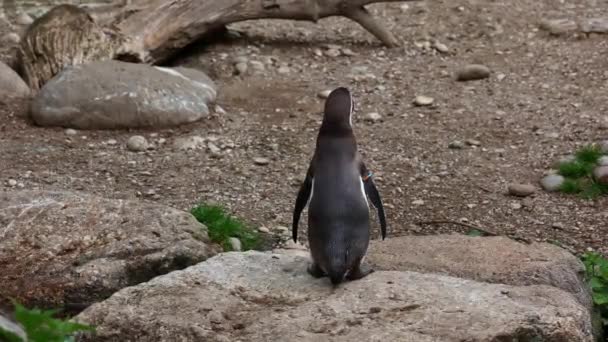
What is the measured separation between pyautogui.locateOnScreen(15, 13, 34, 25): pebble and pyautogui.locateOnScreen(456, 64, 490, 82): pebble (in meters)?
3.76

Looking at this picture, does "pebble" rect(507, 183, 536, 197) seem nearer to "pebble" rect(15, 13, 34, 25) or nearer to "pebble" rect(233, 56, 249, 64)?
"pebble" rect(233, 56, 249, 64)

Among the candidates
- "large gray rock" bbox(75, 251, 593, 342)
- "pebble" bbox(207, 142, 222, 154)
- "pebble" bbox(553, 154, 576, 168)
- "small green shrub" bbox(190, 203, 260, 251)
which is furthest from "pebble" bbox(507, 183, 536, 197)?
"large gray rock" bbox(75, 251, 593, 342)

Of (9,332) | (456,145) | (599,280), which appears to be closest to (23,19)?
(456,145)

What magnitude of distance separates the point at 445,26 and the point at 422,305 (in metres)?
5.35

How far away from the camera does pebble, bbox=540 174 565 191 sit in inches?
244

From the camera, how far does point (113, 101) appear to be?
22.6 ft

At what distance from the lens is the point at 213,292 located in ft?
12.9

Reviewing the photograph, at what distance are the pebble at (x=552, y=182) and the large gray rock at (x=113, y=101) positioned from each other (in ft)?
7.72

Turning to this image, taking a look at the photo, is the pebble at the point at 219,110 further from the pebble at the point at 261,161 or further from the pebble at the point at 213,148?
the pebble at the point at 261,161

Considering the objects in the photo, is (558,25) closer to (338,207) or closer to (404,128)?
(404,128)

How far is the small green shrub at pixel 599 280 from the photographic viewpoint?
4.66 meters

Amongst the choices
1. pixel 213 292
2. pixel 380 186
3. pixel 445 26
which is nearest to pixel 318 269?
pixel 213 292

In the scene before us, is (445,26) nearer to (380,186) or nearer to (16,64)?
(380,186)

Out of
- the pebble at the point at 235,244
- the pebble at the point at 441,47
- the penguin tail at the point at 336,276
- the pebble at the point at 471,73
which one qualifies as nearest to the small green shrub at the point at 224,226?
the pebble at the point at 235,244
